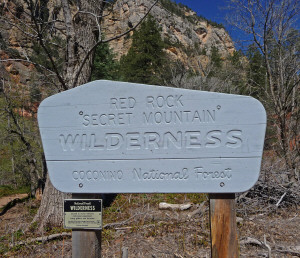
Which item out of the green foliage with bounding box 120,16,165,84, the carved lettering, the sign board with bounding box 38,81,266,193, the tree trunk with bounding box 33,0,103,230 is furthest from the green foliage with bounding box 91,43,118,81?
the carved lettering

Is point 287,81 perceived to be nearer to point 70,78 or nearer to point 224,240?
point 70,78

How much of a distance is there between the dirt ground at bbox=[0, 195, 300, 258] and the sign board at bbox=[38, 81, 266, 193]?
1523 mm

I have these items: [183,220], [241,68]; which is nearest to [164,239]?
[183,220]

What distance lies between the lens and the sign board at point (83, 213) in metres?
1.87

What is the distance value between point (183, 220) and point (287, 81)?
4391mm

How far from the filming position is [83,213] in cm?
188

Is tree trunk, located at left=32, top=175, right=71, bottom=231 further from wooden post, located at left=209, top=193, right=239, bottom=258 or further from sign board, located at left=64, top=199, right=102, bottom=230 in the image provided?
wooden post, located at left=209, top=193, right=239, bottom=258

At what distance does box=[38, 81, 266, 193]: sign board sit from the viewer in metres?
1.66

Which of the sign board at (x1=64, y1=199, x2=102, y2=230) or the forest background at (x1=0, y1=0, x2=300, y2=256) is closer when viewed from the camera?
the sign board at (x1=64, y1=199, x2=102, y2=230)

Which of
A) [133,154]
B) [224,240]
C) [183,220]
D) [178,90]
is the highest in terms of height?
[178,90]

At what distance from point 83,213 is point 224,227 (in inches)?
37.7

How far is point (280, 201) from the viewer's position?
5.12m

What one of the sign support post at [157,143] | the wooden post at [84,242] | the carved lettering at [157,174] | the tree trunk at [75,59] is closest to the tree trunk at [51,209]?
the tree trunk at [75,59]

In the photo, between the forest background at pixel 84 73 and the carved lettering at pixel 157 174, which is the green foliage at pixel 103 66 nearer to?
the forest background at pixel 84 73
